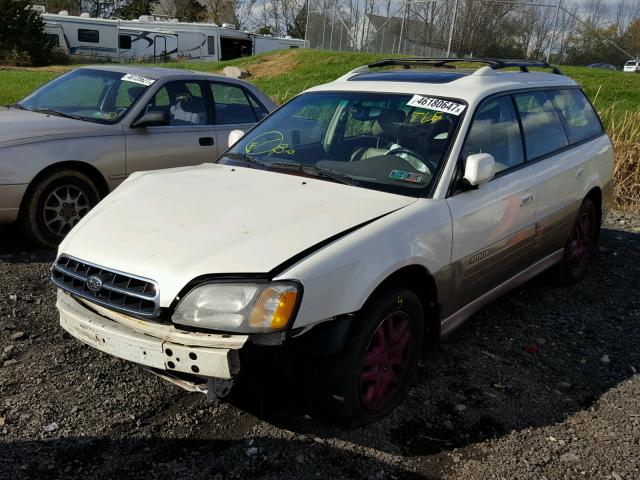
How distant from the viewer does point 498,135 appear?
3.95 meters

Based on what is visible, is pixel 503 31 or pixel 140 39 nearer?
pixel 503 31

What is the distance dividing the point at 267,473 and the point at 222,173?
1.85 metres

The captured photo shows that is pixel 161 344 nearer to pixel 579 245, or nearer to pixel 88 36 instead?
pixel 579 245

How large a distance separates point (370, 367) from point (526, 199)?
5.66 ft

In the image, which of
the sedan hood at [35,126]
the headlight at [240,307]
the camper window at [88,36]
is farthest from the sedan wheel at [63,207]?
the camper window at [88,36]

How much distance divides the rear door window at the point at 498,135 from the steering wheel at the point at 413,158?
25 centimetres

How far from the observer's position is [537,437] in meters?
3.13

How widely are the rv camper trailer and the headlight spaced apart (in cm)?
3364

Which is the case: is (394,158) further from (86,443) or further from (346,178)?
(86,443)

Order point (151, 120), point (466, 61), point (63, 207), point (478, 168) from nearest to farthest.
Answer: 1. point (478, 168)
2. point (466, 61)
3. point (63, 207)
4. point (151, 120)

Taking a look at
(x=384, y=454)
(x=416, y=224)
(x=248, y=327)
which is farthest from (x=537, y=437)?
(x=248, y=327)

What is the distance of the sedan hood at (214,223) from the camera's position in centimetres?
268

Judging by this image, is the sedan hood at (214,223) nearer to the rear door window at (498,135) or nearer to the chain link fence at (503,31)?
the rear door window at (498,135)

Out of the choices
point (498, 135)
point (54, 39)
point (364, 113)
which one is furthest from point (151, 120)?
point (54, 39)
